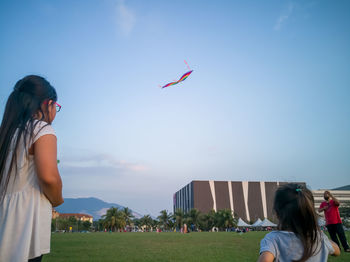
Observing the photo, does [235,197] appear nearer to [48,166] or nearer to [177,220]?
[177,220]

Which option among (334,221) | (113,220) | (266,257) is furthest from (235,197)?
(266,257)

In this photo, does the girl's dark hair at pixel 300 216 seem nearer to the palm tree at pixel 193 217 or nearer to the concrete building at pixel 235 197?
the palm tree at pixel 193 217

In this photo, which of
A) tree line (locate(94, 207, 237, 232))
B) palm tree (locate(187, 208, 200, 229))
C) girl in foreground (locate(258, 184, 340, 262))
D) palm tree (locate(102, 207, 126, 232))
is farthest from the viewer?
palm tree (locate(102, 207, 126, 232))

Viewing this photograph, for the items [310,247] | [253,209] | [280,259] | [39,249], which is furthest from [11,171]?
[253,209]

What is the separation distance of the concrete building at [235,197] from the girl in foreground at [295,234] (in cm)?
8888

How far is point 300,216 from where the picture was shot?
1.98 m

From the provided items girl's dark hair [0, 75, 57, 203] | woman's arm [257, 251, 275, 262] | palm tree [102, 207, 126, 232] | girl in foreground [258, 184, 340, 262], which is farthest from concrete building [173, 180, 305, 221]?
girl's dark hair [0, 75, 57, 203]

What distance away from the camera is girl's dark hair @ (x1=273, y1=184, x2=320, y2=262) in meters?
1.96

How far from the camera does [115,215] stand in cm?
8256

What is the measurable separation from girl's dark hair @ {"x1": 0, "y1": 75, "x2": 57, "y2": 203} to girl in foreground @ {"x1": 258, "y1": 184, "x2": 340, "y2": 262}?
1.61 metres

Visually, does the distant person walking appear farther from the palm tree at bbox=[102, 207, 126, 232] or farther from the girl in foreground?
the palm tree at bbox=[102, 207, 126, 232]

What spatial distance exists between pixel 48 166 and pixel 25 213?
28 cm

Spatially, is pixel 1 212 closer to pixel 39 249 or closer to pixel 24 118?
pixel 39 249

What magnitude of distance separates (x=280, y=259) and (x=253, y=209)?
9443 cm
